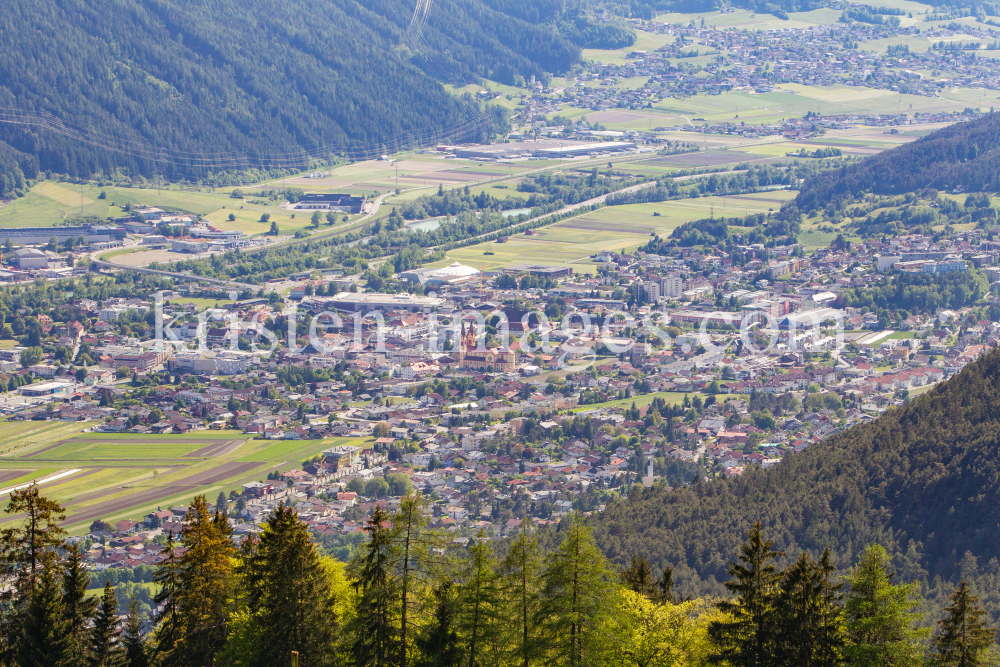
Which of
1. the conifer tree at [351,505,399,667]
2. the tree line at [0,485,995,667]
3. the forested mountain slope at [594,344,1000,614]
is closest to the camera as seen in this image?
the tree line at [0,485,995,667]

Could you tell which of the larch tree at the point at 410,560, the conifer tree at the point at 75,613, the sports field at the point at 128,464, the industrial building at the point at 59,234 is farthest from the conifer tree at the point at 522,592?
the industrial building at the point at 59,234

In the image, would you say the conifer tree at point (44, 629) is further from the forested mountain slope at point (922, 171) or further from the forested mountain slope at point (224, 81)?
the forested mountain slope at point (224, 81)

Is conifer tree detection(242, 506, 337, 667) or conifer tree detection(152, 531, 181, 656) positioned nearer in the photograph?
conifer tree detection(242, 506, 337, 667)

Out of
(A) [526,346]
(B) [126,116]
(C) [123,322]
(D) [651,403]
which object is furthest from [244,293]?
(B) [126,116]

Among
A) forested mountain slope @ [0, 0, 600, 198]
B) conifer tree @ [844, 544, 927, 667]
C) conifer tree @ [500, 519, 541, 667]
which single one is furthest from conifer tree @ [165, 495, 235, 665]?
forested mountain slope @ [0, 0, 600, 198]

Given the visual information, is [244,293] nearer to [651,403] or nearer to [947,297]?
[651,403]

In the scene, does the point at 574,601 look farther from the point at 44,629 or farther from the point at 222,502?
the point at 222,502

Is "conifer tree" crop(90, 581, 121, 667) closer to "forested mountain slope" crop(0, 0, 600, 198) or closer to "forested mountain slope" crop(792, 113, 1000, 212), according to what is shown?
"forested mountain slope" crop(792, 113, 1000, 212)
